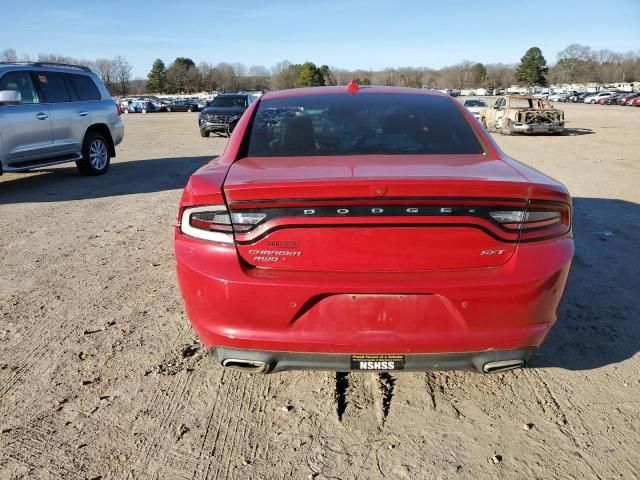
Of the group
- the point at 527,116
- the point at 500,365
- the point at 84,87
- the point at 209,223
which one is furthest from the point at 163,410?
the point at 527,116

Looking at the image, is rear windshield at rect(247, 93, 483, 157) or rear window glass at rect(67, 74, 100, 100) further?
rear window glass at rect(67, 74, 100, 100)

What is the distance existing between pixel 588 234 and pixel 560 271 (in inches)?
162

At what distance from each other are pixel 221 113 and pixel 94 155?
11121 mm

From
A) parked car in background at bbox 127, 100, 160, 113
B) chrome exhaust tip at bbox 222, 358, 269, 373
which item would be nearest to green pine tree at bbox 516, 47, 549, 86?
parked car in background at bbox 127, 100, 160, 113

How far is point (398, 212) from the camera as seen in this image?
2.32 m

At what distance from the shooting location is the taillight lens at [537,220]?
2375 mm

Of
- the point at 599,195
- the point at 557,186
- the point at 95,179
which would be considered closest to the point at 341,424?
the point at 557,186

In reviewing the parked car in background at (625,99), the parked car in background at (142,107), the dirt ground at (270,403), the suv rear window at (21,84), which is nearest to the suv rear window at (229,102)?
the suv rear window at (21,84)

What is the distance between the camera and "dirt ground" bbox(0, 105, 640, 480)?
243 cm

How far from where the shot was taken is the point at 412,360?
2426 millimetres

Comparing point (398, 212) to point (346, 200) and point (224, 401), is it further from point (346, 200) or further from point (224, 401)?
point (224, 401)

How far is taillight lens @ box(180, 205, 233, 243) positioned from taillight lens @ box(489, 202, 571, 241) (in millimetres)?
1206

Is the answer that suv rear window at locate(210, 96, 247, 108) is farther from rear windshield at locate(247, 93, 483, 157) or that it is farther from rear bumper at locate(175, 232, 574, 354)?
rear bumper at locate(175, 232, 574, 354)

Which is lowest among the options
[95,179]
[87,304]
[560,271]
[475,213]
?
[95,179]
